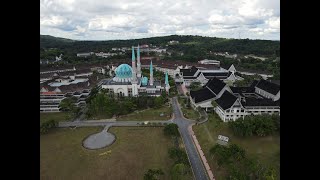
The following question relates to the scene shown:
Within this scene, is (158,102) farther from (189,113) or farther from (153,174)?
(153,174)

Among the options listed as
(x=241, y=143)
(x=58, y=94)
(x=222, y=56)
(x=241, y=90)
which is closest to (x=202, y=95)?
(x=241, y=90)

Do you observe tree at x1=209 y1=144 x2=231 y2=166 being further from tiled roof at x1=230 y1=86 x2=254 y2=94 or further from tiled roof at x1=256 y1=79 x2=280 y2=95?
tiled roof at x1=230 y1=86 x2=254 y2=94

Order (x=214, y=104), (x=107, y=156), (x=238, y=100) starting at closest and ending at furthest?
(x=107, y=156), (x=238, y=100), (x=214, y=104)

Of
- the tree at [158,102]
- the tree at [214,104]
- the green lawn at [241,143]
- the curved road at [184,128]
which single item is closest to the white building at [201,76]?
the curved road at [184,128]
